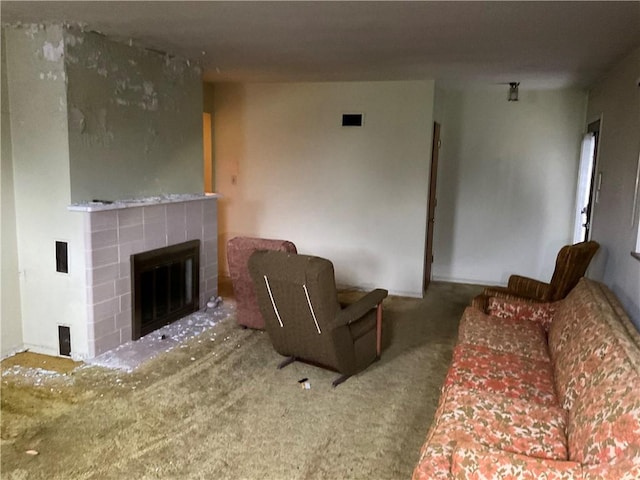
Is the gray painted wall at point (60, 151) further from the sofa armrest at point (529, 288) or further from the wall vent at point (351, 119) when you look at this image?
the sofa armrest at point (529, 288)

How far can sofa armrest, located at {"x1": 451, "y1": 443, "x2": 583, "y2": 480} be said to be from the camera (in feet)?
5.30

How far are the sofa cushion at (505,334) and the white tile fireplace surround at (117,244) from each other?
2.46 meters

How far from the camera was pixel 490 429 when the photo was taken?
197 centimetres

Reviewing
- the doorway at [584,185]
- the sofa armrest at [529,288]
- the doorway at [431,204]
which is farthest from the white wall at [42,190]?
the doorway at [584,185]

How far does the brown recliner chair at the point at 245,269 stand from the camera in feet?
12.4

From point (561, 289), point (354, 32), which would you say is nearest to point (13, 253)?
point (354, 32)

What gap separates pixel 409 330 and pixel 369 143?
216 cm

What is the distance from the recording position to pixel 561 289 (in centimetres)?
373

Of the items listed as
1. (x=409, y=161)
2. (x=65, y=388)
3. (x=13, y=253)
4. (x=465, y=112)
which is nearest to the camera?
(x=65, y=388)

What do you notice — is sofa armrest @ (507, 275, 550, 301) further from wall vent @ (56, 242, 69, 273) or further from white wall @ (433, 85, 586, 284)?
wall vent @ (56, 242, 69, 273)

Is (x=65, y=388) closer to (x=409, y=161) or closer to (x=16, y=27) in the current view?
(x=16, y=27)

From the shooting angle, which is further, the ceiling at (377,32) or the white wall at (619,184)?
the white wall at (619,184)

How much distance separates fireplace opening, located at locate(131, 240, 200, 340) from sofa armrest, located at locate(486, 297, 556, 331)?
2581 mm

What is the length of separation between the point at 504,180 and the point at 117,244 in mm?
4403
